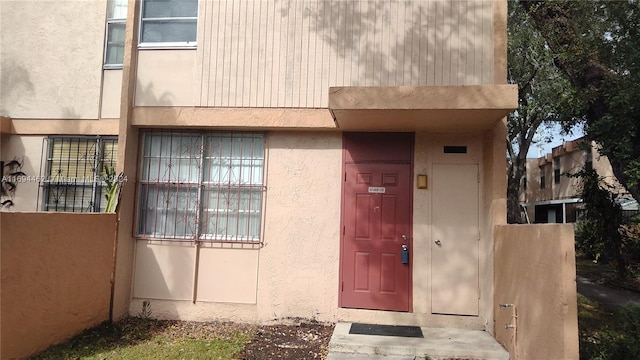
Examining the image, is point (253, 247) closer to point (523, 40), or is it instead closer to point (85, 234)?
point (85, 234)

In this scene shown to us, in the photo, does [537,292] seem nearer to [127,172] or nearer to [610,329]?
[610,329]

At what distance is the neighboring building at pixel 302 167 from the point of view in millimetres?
6078

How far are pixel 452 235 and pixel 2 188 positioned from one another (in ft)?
23.7

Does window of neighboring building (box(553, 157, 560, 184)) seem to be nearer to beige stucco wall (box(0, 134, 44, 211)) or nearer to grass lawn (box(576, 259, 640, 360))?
grass lawn (box(576, 259, 640, 360))

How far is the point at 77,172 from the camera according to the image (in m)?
7.10

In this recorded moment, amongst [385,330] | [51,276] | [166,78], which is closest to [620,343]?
[385,330]

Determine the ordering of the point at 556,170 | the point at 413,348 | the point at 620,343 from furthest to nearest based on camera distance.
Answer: the point at 556,170 < the point at 413,348 < the point at 620,343

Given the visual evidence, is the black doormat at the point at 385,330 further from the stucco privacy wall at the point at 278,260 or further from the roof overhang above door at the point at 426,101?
the roof overhang above door at the point at 426,101

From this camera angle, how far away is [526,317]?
171 inches

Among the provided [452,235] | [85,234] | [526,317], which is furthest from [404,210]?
[85,234]

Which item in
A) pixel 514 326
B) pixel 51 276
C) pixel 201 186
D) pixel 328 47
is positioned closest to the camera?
pixel 514 326

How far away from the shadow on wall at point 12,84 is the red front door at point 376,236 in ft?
18.3

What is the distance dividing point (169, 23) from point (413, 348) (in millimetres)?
5760

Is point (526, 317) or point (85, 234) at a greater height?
point (85, 234)
